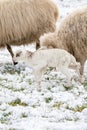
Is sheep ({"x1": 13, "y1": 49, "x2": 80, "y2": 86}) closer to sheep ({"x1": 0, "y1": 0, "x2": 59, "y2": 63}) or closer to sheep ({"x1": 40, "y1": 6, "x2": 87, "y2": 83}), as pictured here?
sheep ({"x1": 40, "y1": 6, "x2": 87, "y2": 83})

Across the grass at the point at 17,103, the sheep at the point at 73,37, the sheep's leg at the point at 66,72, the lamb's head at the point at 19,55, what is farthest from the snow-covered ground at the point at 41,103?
the sheep at the point at 73,37

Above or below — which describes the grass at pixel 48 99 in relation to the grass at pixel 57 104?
below

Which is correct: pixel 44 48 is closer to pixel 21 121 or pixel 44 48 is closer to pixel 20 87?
pixel 20 87

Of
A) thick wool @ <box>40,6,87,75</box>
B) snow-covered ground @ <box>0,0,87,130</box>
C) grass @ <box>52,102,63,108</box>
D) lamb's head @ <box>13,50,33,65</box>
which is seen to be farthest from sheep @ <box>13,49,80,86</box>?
grass @ <box>52,102,63,108</box>

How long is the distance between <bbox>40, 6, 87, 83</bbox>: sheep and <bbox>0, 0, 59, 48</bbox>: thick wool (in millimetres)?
1588

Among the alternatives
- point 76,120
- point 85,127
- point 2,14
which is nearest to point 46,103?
point 76,120

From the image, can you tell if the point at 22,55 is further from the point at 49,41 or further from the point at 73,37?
the point at 73,37

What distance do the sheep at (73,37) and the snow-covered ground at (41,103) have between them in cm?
67

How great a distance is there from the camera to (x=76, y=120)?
19.4ft

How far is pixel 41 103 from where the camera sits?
6734mm

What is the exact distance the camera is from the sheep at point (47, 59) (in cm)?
786

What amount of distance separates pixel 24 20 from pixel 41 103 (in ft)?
12.9

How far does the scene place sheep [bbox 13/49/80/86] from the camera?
786 cm

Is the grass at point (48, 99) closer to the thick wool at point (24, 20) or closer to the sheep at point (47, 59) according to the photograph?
the sheep at point (47, 59)
